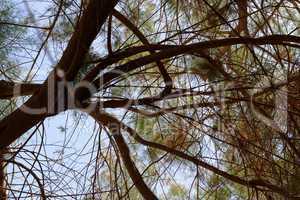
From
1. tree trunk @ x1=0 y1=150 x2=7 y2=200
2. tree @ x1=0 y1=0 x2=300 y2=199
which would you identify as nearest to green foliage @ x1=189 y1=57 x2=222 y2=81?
tree @ x1=0 y1=0 x2=300 y2=199

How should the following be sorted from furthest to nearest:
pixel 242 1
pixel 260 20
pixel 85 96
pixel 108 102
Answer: pixel 260 20, pixel 242 1, pixel 108 102, pixel 85 96

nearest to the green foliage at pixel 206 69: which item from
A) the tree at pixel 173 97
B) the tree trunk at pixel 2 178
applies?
the tree at pixel 173 97

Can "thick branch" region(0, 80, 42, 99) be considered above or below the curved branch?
above

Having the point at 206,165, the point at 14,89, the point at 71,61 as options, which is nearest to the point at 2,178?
the point at 14,89

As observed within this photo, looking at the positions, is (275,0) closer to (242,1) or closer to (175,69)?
(242,1)

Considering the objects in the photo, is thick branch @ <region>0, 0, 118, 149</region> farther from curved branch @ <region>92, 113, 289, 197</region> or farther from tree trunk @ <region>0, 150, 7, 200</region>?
curved branch @ <region>92, 113, 289, 197</region>

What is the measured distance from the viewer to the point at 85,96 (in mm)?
1323

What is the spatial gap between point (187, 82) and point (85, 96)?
49 centimetres

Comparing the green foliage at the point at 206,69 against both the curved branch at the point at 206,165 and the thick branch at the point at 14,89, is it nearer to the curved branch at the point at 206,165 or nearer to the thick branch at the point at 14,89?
the curved branch at the point at 206,165

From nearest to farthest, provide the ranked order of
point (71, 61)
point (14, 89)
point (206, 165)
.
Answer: point (71, 61), point (14, 89), point (206, 165)

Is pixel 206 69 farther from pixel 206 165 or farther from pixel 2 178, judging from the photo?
pixel 2 178

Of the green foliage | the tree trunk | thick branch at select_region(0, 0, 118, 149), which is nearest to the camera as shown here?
thick branch at select_region(0, 0, 118, 149)

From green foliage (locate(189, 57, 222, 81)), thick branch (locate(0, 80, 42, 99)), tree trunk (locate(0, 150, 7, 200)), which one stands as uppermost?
green foliage (locate(189, 57, 222, 81))

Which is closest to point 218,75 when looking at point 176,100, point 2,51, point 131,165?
point 176,100
